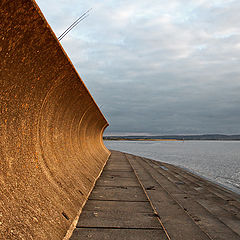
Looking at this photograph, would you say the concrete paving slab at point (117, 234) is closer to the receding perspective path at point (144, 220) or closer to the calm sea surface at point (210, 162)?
the receding perspective path at point (144, 220)

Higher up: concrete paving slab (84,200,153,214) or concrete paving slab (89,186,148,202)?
concrete paving slab (84,200,153,214)

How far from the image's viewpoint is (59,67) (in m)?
3.41

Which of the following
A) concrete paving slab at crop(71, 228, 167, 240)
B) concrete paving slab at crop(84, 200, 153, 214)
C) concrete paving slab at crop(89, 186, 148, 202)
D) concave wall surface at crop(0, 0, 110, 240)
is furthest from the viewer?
concrete paving slab at crop(89, 186, 148, 202)

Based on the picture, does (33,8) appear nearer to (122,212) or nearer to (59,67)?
(59,67)

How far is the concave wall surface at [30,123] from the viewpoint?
226 centimetres

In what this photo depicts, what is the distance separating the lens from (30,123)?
3457mm

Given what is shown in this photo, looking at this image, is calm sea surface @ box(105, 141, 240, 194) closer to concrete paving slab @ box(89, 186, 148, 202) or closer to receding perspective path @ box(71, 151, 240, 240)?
concrete paving slab @ box(89, 186, 148, 202)

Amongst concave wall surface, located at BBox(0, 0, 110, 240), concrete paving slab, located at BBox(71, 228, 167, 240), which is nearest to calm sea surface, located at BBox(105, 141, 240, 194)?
concrete paving slab, located at BBox(71, 228, 167, 240)

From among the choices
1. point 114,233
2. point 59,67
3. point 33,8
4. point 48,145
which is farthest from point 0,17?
point 114,233

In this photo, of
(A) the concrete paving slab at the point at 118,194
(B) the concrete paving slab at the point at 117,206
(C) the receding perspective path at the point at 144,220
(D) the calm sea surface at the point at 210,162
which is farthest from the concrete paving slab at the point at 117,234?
(D) the calm sea surface at the point at 210,162

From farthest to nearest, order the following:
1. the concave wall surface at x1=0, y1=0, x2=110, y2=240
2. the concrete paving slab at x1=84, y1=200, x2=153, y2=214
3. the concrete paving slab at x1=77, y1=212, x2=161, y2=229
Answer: the concrete paving slab at x1=84, y1=200, x2=153, y2=214 < the concrete paving slab at x1=77, y1=212, x2=161, y2=229 < the concave wall surface at x1=0, y1=0, x2=110, y2=240

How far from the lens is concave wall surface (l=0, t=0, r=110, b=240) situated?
2.26m

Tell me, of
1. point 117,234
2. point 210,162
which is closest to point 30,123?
point 117,234

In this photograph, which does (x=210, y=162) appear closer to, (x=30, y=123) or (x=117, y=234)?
(x=117, y=234)
